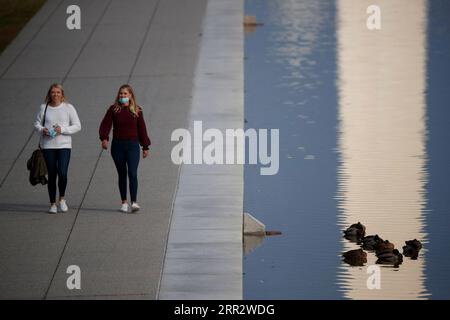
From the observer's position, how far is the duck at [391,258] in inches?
551

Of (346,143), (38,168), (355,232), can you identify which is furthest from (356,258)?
(346,143)

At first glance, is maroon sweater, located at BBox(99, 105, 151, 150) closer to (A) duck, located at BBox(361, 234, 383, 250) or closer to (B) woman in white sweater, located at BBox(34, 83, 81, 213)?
(B) woman in white sweater, located at BBox(34, 83, 81, 213)

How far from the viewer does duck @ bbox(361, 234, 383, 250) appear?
14414 millimetres

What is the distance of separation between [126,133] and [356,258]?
3387mm

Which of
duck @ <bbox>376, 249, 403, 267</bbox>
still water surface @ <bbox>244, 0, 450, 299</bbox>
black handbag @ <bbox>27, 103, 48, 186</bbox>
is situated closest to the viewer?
still water surface @ <bbox>244, 0, 450, 299</bbox>

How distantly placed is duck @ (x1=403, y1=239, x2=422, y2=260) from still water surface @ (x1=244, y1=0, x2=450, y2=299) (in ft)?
0.32

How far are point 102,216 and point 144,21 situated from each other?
539 inches

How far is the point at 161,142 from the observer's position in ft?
62.6

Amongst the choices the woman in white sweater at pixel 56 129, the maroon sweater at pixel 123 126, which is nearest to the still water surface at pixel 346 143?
the maroon sweater at pixel 123 126

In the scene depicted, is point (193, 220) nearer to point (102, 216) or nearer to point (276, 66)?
point (102, 216)

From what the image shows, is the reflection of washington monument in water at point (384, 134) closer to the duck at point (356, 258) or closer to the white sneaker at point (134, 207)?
the duck at point (356, 258)

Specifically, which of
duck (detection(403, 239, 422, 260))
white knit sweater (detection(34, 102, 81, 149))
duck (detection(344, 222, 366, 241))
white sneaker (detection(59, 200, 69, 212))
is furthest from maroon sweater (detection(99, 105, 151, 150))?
duck (detection(403, 239, 422, 260))
